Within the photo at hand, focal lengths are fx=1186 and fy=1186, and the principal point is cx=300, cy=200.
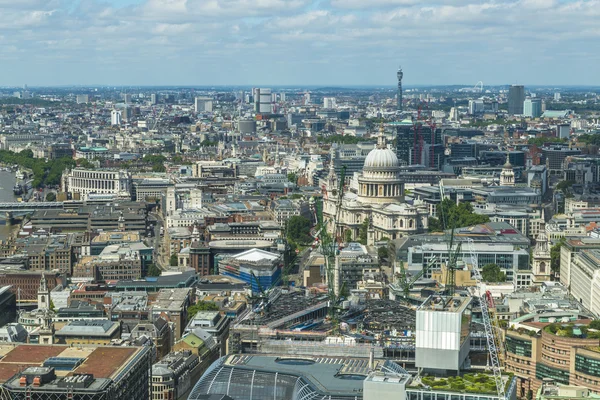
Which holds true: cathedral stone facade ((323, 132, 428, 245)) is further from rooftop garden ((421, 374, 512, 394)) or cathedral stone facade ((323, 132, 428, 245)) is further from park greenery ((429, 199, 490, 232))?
rooftop garden ((421, 374, 512, 394))

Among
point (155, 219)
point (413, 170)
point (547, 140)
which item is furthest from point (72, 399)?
point (547, 140)

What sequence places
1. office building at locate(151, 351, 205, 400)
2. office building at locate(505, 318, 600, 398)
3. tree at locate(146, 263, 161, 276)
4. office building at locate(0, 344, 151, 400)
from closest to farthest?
office building at locate(0, 344, 151, 400)
office building at locate(505, 318, 600, 398)
office building at locate(151, 351, 205, 400)
tree at locate(146, 263, 161, 276)


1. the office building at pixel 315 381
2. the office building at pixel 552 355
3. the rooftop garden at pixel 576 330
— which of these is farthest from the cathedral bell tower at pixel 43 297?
the rooftop garden at pixel 576 330

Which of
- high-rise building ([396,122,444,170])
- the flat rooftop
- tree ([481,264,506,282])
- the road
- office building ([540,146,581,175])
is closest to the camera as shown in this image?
the flat rooftop

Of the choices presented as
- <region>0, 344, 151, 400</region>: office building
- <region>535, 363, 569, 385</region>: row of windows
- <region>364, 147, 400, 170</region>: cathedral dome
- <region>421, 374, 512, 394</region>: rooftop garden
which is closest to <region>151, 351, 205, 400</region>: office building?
<region>0, 344, 151, 400</region>: office building

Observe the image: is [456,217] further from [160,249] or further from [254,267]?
[254,267]

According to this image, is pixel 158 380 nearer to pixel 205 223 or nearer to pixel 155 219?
pixel 205 223
